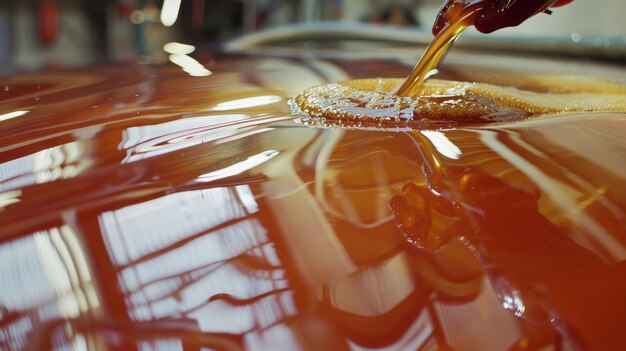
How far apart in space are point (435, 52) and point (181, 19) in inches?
132

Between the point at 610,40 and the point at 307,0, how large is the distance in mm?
1944

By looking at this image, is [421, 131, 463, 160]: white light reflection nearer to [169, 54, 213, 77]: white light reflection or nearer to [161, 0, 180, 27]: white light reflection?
[169, 54, 213, 77]: white light reflection

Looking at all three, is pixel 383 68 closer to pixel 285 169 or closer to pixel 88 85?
pixel 88 85

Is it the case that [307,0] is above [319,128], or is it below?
above

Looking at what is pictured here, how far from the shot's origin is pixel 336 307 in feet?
0.66

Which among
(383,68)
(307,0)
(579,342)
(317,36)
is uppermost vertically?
(307,0)

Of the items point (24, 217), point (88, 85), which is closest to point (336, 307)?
point (24, 217)

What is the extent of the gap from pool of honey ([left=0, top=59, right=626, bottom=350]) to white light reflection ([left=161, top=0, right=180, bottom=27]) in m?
3.18

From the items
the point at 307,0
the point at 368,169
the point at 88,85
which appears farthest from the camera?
the point at 307,0

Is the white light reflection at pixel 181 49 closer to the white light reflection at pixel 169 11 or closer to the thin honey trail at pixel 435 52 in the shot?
the thin honey trail at pixel 435 52

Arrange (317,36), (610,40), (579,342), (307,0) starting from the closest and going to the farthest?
(579,342), (610,40), (317,36), (307,0)

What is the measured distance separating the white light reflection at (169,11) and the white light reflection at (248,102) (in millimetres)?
3052

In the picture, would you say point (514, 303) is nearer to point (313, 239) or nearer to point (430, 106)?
point (313, 239)

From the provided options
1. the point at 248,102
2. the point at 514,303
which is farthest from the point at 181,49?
the point at 514,303
